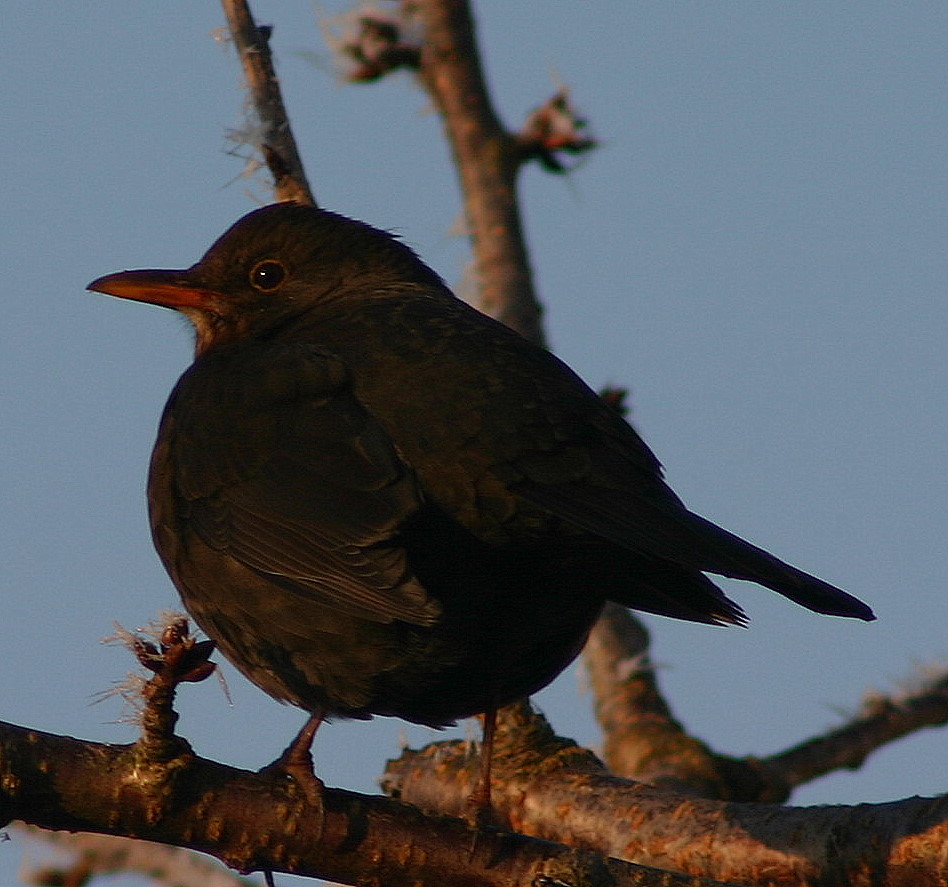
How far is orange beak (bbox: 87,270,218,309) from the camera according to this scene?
5645mm

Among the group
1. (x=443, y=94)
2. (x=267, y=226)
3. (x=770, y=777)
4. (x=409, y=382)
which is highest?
(x=443, y=94)

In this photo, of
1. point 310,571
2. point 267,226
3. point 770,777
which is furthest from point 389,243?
point 770,777

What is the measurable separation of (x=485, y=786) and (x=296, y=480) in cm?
100

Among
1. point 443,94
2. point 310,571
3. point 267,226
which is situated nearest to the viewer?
point 310,571

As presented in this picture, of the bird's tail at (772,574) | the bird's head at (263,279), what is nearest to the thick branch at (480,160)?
the bird's head at (263,279)

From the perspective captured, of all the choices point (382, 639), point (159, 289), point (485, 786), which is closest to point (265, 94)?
point (159, 289)

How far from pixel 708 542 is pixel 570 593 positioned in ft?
1.40

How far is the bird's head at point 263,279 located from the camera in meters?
5.64

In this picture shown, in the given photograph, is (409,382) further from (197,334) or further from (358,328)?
(197,334)

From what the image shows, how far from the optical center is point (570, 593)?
4.47 meters

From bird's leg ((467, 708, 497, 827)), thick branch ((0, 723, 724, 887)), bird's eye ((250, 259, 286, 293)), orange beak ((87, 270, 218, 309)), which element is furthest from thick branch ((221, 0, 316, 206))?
thick branch ((0, 723, 724, 887))

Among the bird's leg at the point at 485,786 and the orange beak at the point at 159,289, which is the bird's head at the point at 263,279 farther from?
the bird's leg at the point at 485,786

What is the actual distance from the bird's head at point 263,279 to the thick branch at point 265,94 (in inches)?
5.8

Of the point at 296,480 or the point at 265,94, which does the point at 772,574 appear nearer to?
the point at 296,480
